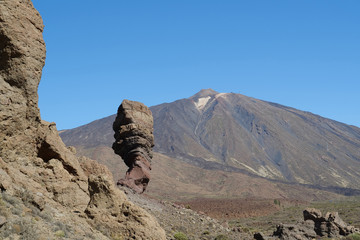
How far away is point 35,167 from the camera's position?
42.3ft

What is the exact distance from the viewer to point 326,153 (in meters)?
189

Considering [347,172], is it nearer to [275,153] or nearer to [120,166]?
[275,153]

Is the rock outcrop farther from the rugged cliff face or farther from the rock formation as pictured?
the rugged cliff face

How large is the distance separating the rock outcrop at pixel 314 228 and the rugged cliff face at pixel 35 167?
19487 mm

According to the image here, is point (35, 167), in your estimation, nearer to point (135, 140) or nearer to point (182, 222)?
point (182, 222)

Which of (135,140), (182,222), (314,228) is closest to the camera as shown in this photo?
(182,222)

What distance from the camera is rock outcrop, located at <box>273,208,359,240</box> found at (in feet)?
96.2

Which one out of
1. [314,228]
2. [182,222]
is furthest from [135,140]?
[314,228]

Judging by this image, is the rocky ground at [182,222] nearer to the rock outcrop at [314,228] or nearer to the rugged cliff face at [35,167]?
the rock outcrop at [314,228]

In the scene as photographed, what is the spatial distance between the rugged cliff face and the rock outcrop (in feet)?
63.9

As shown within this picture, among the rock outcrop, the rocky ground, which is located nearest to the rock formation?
the rocky ground

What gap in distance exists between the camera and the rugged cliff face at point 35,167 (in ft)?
36.0

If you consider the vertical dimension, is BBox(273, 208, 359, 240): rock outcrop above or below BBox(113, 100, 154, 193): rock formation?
below

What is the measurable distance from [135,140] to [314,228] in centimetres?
1532
